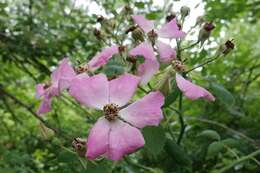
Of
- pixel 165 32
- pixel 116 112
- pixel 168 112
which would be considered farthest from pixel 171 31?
pixel 168 112

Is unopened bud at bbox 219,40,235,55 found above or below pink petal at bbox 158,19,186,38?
below

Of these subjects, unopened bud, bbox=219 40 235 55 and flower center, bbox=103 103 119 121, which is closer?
flower center, bbox=103 103 119 121

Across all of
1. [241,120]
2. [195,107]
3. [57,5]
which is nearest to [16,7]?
[57,5]

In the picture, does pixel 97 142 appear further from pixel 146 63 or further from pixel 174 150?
pixel 174 150

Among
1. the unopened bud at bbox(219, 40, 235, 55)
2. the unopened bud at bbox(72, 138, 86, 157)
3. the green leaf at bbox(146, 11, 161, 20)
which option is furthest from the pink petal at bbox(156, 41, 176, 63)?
the green leaf at bbox(146, 11, 161, 20)

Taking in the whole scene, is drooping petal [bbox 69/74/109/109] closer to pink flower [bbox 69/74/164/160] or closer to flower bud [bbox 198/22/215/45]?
pink flower [bbox 69/74/164/160]

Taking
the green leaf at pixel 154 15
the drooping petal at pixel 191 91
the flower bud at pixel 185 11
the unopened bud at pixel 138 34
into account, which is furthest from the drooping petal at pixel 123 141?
the green leaf at pixel 154 15
